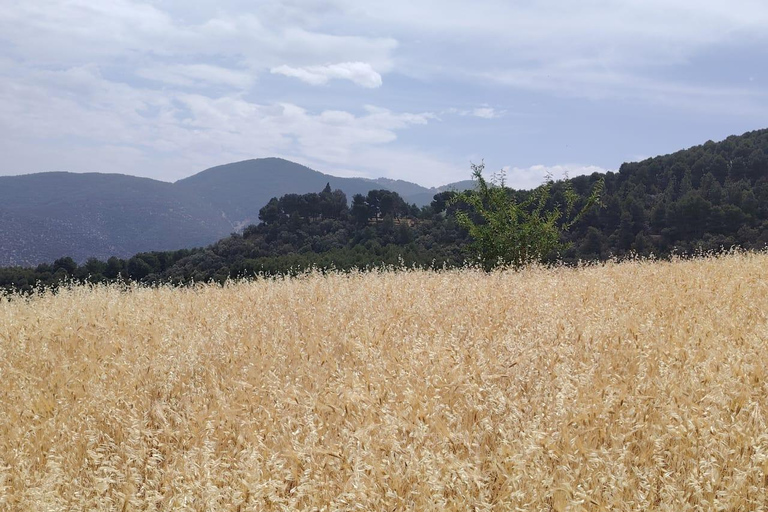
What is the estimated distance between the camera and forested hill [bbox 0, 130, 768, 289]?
3400 cm

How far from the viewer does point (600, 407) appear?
3541 millimetres

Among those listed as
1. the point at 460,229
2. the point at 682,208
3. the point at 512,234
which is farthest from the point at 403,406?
the point at 682,208

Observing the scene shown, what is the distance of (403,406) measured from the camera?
151 inches

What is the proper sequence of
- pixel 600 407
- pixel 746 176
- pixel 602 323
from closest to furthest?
pixel 600 407, pixel 602 323, pixel 746 176

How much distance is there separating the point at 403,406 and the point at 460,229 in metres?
37.3

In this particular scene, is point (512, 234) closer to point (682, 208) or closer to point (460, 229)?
point (460, 229)

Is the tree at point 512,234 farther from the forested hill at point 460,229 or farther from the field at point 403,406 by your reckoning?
the forested hill at point 460,229

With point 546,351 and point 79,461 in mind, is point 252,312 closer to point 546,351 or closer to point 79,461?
point 79,461

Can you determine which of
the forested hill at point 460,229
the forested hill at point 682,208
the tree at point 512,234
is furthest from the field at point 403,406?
the forested hill at point 682,208

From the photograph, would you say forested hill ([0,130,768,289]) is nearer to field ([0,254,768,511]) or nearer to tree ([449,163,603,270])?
tree ([449,163,603,270])

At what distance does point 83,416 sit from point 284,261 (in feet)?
99.0

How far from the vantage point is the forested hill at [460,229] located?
1339 inches

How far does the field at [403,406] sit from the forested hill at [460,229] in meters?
18.5

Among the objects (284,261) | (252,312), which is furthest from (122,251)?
(252,312)
